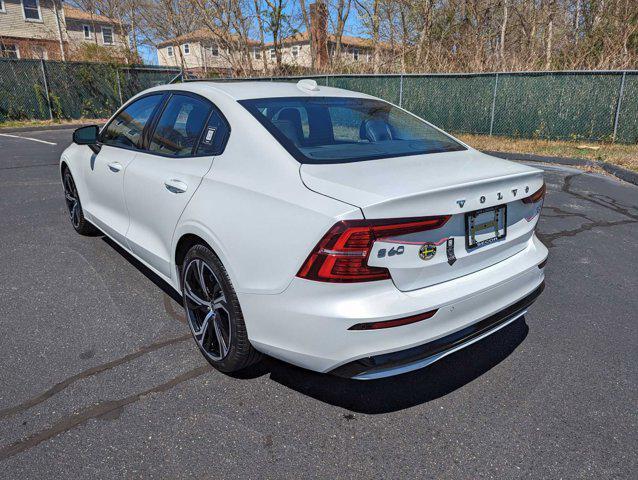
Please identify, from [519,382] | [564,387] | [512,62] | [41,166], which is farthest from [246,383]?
[512,62]

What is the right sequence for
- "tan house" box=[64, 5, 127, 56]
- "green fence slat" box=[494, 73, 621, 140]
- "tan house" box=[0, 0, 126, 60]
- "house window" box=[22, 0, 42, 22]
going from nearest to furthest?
1. "green fence slat" box=[494, 73, 621, 140]
2. "tan house" box=[0, 0, 126, 60]
3. "house window" box=[22, 0, 42, 22]
4. "tan house" box=[64, 5, 127, 56]

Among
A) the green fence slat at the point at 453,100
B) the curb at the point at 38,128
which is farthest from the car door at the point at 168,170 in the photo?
the curb at the point at 38,128

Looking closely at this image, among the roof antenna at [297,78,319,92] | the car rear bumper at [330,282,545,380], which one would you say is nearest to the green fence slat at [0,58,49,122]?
the roof antenna at [297,78,319,92]

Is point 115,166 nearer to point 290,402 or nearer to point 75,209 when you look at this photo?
point 75,209

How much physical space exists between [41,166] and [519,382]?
9518 millimetres

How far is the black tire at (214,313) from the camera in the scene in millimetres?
2314

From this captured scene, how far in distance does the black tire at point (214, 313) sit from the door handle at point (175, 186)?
36 cm

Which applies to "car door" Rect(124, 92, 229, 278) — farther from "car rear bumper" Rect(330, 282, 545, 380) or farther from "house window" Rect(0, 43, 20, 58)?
"house window" Rect(0, 43, 20, 58)

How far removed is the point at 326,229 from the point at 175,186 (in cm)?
128

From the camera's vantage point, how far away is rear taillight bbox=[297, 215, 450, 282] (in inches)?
70.5

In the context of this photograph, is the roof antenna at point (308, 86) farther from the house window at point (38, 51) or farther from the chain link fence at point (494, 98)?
the house window at point (38, 51)

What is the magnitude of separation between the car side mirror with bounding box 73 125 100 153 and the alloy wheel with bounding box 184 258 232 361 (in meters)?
1.96

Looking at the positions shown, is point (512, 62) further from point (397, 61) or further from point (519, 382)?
A: point (519, 382)

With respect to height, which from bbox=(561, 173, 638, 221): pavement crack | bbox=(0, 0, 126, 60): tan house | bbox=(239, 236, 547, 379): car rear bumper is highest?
bbox=(0, 0, 126, 60): tan house
